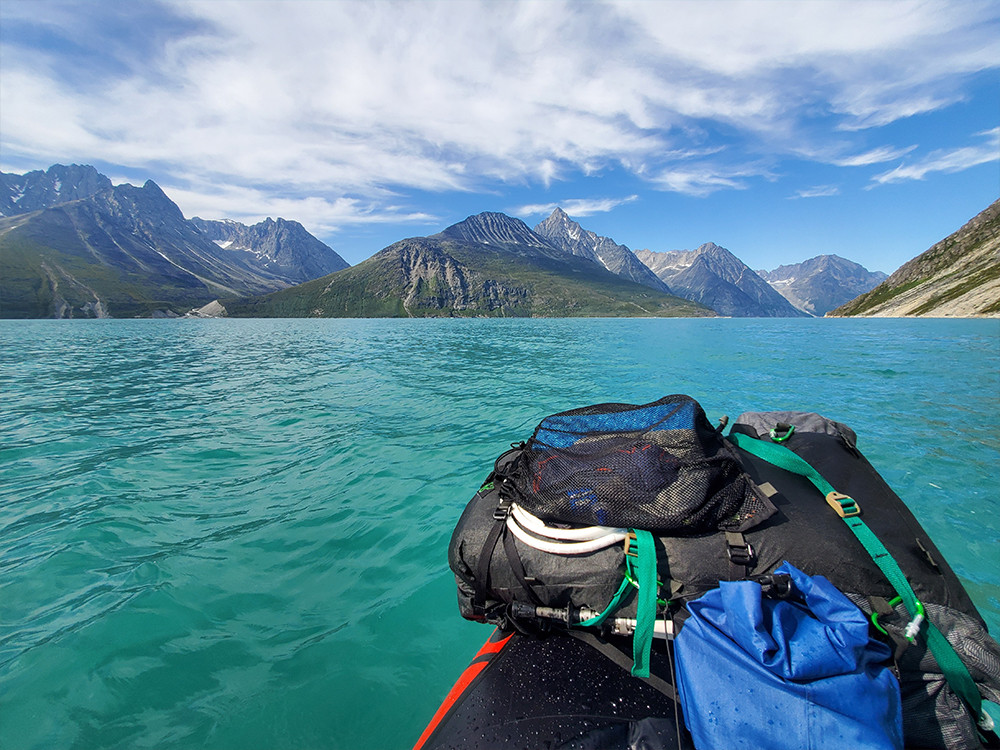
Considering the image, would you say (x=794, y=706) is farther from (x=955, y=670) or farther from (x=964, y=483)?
(x=964, y=483)

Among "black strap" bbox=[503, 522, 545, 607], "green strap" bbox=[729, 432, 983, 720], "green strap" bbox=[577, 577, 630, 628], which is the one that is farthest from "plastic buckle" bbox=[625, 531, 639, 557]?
"green strap" bbox=[729, 432, 983, 720]

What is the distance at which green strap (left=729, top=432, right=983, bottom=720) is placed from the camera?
8.01 ft

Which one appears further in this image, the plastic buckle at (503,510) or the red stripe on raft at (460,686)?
the plastic buckle at (503,510)

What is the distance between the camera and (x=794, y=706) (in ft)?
7.03

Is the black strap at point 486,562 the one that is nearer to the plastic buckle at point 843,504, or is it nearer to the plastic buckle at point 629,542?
the plastic buckle at point 629,542

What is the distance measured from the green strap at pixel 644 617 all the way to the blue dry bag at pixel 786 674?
0.22 m

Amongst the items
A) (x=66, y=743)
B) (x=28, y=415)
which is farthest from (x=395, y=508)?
(x=28, y=415)

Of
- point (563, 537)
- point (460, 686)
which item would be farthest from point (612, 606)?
point (460, 686)

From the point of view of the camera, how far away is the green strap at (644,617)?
9.29 ft

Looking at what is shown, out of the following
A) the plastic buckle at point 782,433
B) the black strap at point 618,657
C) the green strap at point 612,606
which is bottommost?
the black strap at point 618,657

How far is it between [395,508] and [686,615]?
6.17 metres

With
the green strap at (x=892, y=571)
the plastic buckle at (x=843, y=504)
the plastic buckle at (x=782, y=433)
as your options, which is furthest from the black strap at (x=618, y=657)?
the plastic buckle at (x=782, y=433)

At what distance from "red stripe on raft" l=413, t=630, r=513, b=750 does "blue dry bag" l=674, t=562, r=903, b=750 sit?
4.66ft

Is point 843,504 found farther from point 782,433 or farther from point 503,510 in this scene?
point 503,510
